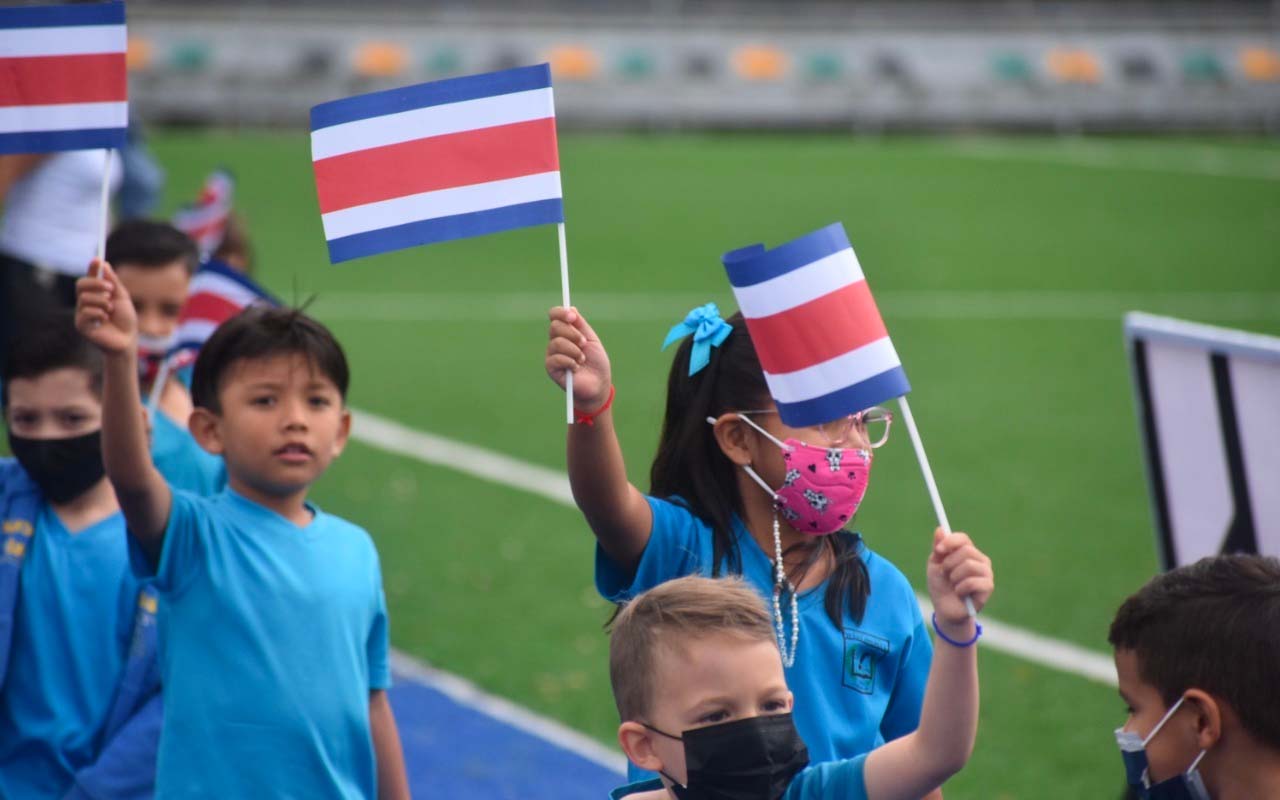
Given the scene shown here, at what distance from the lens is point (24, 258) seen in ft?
22.7

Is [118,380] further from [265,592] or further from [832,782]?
[832,782]

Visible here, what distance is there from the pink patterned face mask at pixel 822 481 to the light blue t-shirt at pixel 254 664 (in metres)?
1.07

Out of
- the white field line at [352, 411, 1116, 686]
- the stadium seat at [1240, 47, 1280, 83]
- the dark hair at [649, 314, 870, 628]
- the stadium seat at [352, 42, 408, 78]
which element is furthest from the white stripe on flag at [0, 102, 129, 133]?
the stadium seat at [1240, 47, 1280, 83]

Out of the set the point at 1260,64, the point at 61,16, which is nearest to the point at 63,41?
the point at 61,16

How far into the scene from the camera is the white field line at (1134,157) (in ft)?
82.5

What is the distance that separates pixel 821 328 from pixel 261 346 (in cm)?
146

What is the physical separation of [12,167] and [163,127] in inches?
976

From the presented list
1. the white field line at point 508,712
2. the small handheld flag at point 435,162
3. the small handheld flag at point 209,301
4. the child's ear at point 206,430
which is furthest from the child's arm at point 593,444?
the white field line at point 508,712

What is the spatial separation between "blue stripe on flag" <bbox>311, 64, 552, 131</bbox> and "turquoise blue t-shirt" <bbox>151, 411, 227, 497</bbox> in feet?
4.63

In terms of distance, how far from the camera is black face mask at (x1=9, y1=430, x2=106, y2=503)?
154 inches

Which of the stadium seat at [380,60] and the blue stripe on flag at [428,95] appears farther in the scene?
the stadium seat at [380,60]

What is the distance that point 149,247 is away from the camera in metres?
5.02

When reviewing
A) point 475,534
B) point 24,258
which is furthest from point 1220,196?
point 24,258

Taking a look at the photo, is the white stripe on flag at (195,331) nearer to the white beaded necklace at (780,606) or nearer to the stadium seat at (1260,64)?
the white beaded necklace at (780,606)
